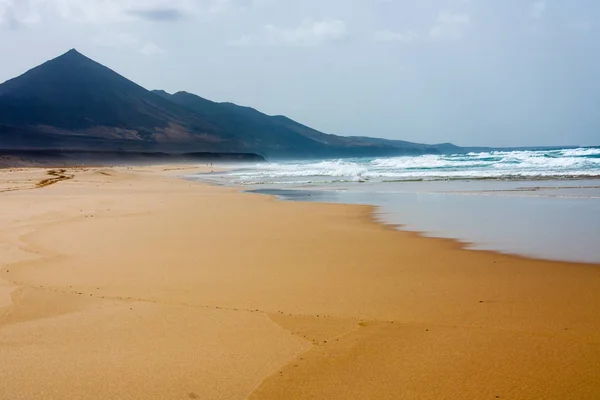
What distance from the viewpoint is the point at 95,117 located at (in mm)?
123438

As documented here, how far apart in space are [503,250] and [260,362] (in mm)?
4309

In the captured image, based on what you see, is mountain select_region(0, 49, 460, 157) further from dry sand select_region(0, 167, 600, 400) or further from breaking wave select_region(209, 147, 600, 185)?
dry sand select_region(0, 167, 600, 400)

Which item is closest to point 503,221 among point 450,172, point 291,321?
point 291,321

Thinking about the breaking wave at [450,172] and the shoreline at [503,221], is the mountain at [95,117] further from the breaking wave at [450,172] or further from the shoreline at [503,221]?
the shoreline at [503,221]

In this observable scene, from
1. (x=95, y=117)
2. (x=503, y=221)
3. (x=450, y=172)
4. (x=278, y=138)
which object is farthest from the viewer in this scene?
(x=278, y=138)

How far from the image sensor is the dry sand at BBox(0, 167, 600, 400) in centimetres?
285

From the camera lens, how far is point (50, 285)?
193 inches

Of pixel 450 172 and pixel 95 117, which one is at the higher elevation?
pixel 95 117

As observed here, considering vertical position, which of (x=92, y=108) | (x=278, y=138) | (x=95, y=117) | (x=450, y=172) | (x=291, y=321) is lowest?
(x=291, y=321)

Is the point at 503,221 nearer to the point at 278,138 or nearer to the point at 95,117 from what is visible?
the point at 95,117

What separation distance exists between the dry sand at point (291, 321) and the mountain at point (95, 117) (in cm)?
9592

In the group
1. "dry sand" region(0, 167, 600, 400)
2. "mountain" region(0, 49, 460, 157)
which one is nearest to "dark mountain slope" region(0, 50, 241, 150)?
"mountain" region(0, 49, 460, 157)

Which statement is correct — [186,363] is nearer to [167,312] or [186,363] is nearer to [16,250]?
[167,312]

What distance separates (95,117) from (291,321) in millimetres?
129456
